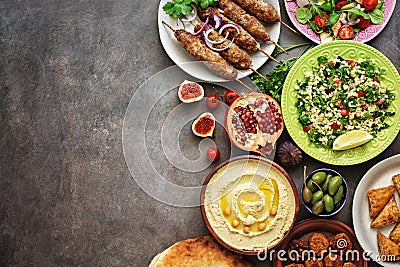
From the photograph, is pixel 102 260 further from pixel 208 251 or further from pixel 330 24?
pixel 330 24

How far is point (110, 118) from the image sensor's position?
514 centimetres

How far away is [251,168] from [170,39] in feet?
5.22

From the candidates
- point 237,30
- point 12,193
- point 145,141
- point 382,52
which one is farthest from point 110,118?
point 382,52

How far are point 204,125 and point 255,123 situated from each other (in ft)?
1.78

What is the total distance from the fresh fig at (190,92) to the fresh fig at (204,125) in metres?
0.20

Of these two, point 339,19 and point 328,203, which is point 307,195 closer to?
point 328,203

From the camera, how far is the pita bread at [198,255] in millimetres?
4703

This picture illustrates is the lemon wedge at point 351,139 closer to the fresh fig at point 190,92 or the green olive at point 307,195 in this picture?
the green olive at point 307,195

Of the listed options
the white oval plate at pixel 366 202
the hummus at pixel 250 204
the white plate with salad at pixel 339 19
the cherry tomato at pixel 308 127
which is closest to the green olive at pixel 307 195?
the hummus at pixel 250 204

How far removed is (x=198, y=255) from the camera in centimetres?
473

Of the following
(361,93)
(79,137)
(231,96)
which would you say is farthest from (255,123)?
(79,137)

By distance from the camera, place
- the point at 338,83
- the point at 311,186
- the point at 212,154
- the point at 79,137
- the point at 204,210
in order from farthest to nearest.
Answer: the point at 79,137 < the point at 212,154 < the point at 338,83 < the point at 311,186 < the point at 204,210

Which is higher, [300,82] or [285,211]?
[300,82]

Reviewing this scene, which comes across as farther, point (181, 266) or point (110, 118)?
point (110, 118)
